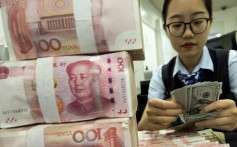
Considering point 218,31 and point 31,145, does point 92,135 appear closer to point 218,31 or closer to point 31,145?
point 31,145

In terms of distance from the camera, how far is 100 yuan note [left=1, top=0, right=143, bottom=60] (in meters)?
0.39

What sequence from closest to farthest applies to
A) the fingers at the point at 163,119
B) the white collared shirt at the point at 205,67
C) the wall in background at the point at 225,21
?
the fingers at the point at 163,119 → the white collared shirt at the point at 205,67 → the wall in background at the point at 225,21

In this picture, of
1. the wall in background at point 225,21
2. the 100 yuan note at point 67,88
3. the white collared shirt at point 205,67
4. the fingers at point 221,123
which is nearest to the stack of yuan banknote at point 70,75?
the 100 yuan note at point 67,88

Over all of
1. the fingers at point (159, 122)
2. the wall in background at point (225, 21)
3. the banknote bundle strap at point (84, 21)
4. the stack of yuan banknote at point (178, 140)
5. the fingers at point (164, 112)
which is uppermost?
the wall in background at point (225, 21)

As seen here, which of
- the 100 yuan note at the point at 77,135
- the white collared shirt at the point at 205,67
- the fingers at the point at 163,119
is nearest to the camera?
the 100 yuan note at the point at 77,135

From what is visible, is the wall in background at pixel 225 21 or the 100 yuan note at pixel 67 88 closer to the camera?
the 100 yuan note at pixel 67 88

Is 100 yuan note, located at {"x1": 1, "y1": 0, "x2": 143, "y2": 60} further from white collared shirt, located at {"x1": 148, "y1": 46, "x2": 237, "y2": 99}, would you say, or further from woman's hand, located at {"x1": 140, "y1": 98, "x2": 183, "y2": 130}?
white collared shirt, located at {"x1": 148, "y1": 46, "x2": 237, "y2": 99}

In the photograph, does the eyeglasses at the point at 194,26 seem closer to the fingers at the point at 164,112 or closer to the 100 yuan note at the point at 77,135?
the fingers at the point at 164,112

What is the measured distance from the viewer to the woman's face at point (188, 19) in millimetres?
736

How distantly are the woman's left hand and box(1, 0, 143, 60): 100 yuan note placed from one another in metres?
0.31

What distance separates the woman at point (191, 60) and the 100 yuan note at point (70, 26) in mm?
296

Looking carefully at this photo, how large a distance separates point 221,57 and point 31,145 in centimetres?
74

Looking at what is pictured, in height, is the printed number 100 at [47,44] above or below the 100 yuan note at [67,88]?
above

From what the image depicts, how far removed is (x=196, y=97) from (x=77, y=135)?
0.32 m
